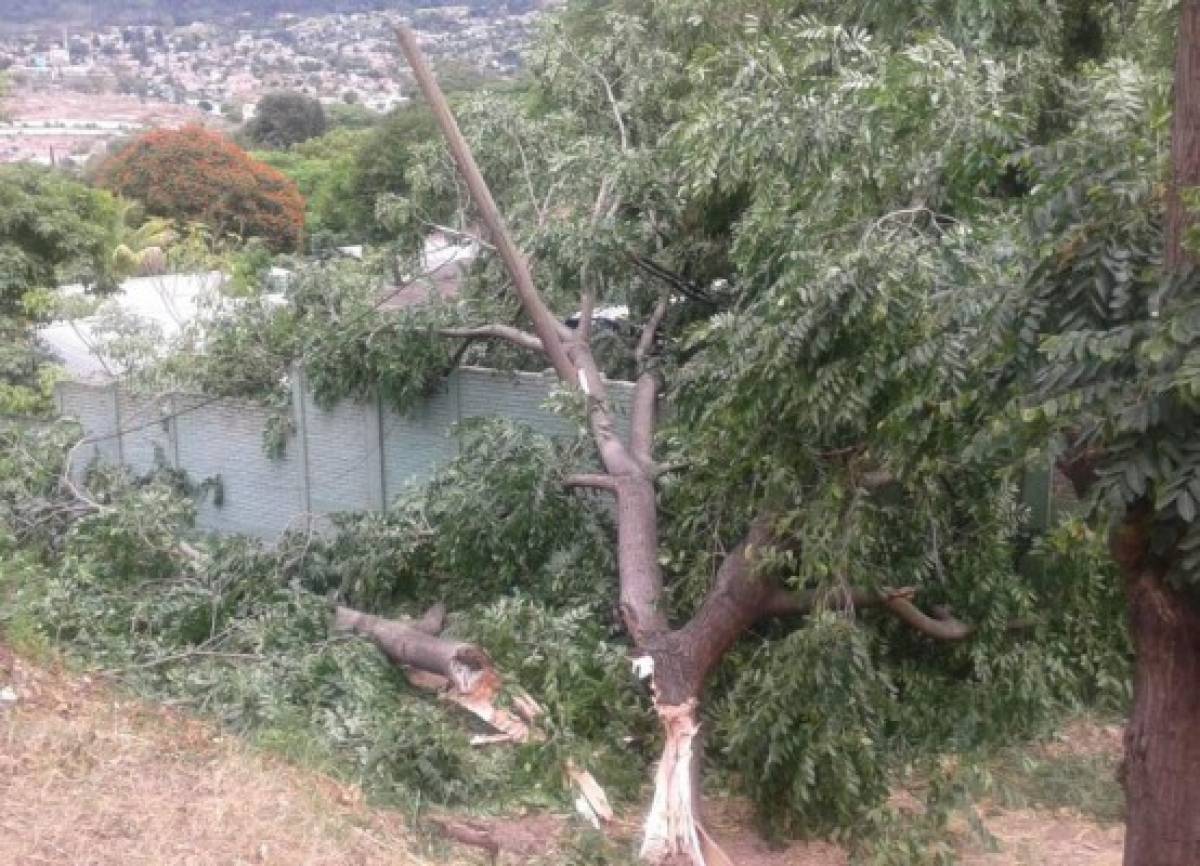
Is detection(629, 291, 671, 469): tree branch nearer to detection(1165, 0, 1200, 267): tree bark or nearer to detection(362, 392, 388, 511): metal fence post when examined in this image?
detection(362, 392, 388, 511): metal fence post

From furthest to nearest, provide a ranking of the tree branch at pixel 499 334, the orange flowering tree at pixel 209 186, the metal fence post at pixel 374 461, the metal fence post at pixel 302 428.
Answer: the orange flowering tree at pixel 209 186, the metal fence post at pixel 302 428, the metal fence post at pixel 374 461, the tree branch at pixel 499 334

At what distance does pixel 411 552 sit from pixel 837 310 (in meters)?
4.31

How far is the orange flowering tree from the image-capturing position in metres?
31.7

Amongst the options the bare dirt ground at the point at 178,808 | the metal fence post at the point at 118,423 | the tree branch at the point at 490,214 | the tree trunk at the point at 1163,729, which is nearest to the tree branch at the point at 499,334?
the tree branch at the point at 490,214

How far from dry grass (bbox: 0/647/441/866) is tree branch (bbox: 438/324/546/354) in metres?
5.04

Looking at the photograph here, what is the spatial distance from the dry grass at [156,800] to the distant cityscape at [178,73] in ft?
123

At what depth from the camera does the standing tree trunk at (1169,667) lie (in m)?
4.52

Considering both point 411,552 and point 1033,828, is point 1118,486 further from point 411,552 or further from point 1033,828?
point 411,552

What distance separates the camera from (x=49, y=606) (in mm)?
8852

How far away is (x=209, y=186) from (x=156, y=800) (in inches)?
1113

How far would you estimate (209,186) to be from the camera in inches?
1270

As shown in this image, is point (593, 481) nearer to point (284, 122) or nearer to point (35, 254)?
point (35, 254)

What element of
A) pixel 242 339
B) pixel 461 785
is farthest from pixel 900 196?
pixel 242 339

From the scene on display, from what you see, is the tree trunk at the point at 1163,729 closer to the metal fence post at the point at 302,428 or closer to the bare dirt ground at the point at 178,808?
the bare dirt ground at the point at 178,808
